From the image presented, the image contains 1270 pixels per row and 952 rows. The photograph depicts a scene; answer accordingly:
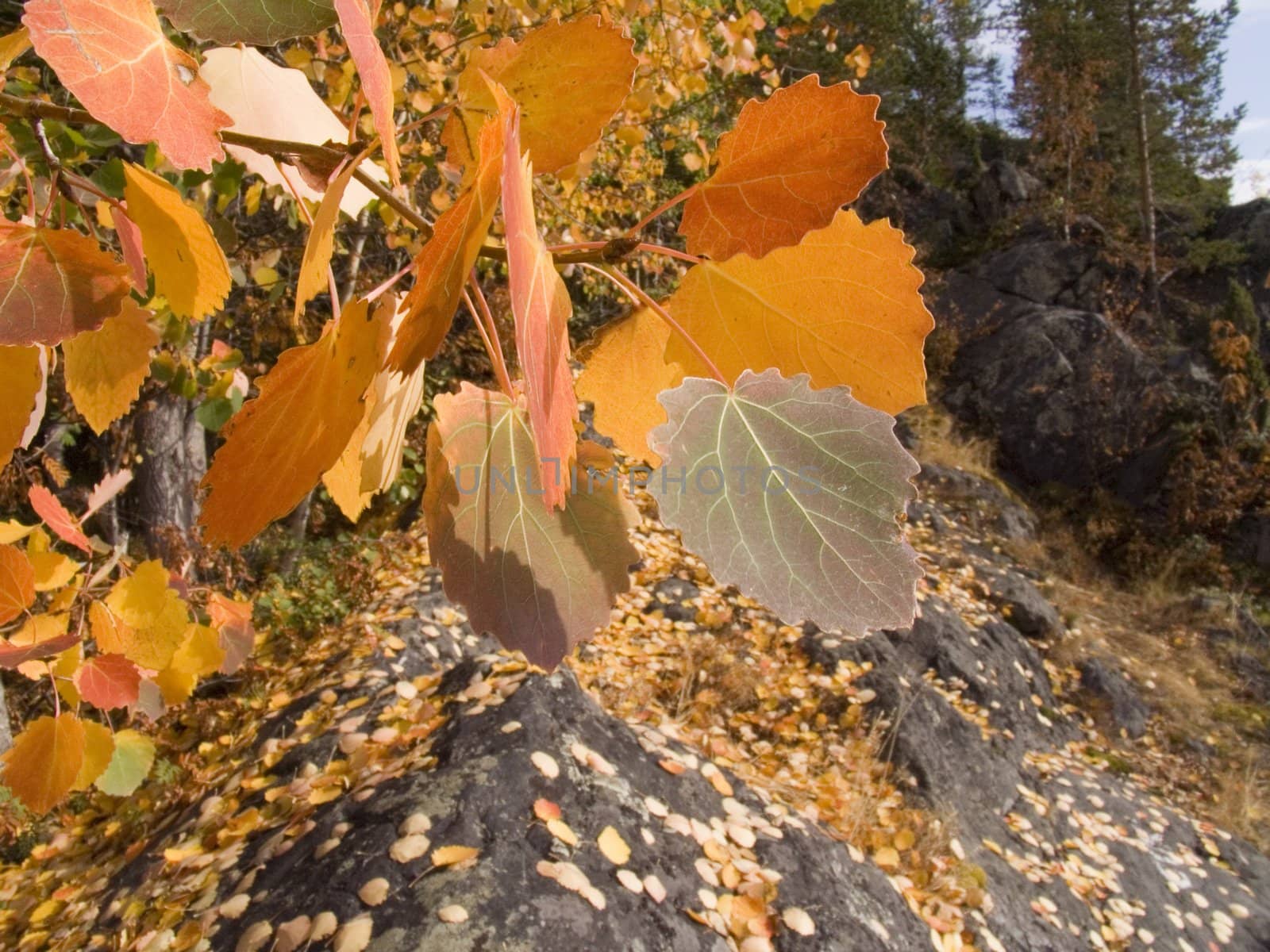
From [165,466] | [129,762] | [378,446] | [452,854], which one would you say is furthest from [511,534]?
[165,466]

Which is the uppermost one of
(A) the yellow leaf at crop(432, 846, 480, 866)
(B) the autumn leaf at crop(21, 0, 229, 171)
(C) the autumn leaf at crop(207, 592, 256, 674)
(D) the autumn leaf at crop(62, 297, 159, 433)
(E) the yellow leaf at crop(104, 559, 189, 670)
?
(B) the autumn leaf at crop(21, 0, 229, 171)

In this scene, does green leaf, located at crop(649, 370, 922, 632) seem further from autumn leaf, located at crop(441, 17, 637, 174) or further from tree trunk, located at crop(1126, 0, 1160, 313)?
tree trunk, located at crop(1126, 0, 1160, 313)

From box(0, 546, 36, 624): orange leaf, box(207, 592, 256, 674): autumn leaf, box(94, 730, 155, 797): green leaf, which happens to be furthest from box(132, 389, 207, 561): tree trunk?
box(0, 546, 36, 624): orange leaf

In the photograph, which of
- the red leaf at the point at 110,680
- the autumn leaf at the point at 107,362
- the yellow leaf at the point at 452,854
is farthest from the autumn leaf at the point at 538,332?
the yellow leaf at the point at 452,854

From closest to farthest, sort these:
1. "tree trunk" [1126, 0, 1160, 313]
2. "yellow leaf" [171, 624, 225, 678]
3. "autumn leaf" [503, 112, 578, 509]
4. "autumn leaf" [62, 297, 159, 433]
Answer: "autumn leaf" [503, 112, 578, 509], "autumn leaf" [62, 297, 159, 433], "yellow leaf" [171, 624, 225, 678], "tree trunk" [1126, 0, 1160, 313]

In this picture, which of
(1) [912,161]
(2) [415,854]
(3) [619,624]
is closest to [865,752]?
(3) [619,624]

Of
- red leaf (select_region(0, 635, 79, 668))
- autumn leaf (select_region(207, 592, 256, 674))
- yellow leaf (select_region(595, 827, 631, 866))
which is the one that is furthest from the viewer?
yellow leaf (select_region(595, 827, 631, 866))
